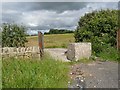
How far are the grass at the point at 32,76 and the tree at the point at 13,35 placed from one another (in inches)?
281

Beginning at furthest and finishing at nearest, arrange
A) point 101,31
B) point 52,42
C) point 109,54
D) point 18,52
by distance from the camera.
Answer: point 52,42, point 101,31, point 109,54, point 18,52

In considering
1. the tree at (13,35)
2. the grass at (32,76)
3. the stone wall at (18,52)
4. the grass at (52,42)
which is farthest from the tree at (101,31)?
the grass at (32,76)

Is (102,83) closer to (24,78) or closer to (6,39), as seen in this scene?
(24,78)

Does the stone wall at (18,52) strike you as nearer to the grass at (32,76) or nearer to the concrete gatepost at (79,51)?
the grass at (32,76)

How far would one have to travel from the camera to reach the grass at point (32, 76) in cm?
689

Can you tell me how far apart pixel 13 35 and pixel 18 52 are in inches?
193

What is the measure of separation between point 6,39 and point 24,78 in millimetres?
9715

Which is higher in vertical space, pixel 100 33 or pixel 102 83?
pixel 100 33

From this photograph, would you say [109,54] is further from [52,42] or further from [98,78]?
[52,42]

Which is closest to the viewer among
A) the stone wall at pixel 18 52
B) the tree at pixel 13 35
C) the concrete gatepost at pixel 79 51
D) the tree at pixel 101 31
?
the stone wall at pixel 18 52

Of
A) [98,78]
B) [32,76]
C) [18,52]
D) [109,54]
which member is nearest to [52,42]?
[109,54]

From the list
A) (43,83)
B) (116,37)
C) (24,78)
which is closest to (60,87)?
(43,83)

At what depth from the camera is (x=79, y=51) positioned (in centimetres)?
1420

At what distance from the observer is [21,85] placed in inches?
270
